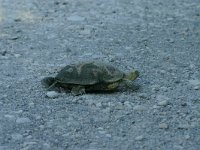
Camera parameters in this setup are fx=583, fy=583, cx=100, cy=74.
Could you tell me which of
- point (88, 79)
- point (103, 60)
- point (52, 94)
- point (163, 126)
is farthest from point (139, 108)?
point (103, 60)

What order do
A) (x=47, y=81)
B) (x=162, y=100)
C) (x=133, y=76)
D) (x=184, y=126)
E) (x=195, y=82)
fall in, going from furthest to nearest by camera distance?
(x=195, y=82)
(x=133, y=76)
(x=47, y=81)
(x=162, y=100)
(x=184, y=126)

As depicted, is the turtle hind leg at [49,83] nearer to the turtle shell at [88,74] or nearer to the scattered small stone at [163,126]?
the turtle shell at [88,74]

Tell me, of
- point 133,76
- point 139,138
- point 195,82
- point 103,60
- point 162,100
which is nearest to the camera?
point 139,138

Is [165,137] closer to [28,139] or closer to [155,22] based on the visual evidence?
[28,139]

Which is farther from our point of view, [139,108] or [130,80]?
[130,80]

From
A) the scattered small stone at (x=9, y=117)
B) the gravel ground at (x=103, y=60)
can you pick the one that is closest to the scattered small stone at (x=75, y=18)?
the gravel ground at (x=103, y=60)

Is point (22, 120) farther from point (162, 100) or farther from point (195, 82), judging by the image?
point (195, 82)
